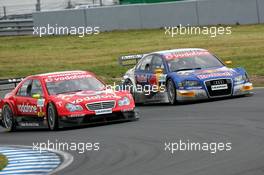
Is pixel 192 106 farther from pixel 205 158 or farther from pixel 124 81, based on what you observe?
pixel 205 158

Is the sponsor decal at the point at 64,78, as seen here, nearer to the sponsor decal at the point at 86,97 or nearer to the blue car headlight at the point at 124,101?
the sponsor decal at the point at 86,97

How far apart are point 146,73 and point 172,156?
384 inches

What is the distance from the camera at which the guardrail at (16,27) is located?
47312 mm

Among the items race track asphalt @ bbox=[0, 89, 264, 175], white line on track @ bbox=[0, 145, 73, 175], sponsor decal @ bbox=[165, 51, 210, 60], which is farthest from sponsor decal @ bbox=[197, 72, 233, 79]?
white line on track @ bbox=[0, 145, 73, 175]

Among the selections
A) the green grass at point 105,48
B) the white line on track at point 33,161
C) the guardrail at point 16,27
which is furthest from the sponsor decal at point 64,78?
the guardrail at point 16,27

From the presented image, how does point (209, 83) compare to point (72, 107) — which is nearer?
point (72, 107)

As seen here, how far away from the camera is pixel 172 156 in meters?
11.7

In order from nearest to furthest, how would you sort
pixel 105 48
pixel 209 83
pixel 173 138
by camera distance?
pixel 173 138 → pixel 209 83 → pixel 105 48

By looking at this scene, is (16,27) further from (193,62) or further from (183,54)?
(193,62)

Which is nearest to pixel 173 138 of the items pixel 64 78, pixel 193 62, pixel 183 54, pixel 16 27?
pixel 64 78

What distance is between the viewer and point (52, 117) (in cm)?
1730

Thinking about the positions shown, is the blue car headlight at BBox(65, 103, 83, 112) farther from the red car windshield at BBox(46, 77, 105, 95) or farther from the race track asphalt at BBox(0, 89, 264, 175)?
the red car windshield at BBox(46, 77, 105, 95)

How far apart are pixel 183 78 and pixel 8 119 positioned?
386cm

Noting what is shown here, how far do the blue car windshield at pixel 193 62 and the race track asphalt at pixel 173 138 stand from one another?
3.07ft
